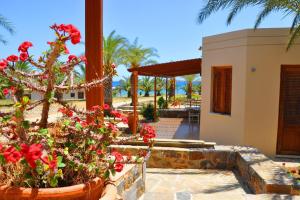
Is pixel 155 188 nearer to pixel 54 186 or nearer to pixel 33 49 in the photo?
pixel 54 186

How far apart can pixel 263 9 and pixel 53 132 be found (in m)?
10.4

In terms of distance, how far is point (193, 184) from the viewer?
736 cm

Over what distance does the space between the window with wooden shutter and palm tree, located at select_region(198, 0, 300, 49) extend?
75.4 inches

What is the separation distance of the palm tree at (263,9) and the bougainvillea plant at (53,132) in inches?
327

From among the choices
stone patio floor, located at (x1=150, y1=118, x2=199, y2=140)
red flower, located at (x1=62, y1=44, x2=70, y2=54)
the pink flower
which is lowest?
stone patio floor, located at (x1=150, y1=118, x2=199, y2=140)

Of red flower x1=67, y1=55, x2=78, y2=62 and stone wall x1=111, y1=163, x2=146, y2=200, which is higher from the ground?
red flower x1=67, y1=55, x2=78, y2=62

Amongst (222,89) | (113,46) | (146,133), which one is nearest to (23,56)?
(146,133)

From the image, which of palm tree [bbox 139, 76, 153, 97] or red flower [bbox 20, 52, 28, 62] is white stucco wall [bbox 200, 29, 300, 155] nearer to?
red flower [bbox 20, 52, 28, 62]

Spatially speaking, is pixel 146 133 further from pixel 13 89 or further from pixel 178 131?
pixel 178 131

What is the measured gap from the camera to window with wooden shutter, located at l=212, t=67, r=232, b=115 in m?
11.7

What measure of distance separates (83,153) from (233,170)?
19.9ft

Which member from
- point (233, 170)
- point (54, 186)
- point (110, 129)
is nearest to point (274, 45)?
point (233, 170)

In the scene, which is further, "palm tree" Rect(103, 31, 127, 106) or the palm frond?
"palm tree" Rect(103, 31, 127, 106)

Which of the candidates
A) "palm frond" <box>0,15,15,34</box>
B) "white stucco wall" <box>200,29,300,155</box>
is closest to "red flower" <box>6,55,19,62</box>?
"white stucco wall" <box>200,29,300,155</box>
